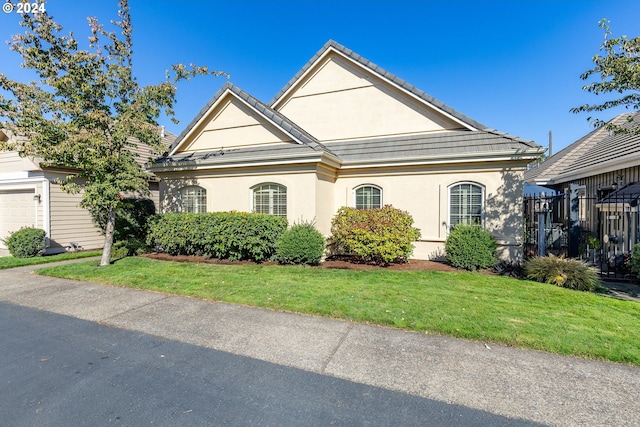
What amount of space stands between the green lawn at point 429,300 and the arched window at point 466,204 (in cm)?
249

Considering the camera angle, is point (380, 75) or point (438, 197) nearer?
point (438, 197)

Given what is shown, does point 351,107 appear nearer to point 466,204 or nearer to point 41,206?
point 466,204

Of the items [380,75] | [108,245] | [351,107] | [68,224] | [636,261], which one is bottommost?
[636,261]

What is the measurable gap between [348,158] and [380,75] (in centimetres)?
410

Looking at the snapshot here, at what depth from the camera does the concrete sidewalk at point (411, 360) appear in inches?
114

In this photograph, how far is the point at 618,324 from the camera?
15.4 feet

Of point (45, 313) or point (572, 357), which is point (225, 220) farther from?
point (572, 357)

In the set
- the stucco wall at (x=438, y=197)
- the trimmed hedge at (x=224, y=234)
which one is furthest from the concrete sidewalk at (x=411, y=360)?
the stucco wall at (x=438, y=197)

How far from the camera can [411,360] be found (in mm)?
3688

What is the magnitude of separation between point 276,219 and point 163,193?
6.19 metres

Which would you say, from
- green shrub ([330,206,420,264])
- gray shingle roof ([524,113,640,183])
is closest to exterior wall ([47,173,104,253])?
green shrub ([330,206,420,264])

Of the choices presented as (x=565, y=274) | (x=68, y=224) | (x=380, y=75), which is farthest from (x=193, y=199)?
(x=565, y=274)

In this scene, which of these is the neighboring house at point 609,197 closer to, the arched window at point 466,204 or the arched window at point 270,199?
the arched window at point 466,204

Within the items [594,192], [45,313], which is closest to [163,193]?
[45,313]
